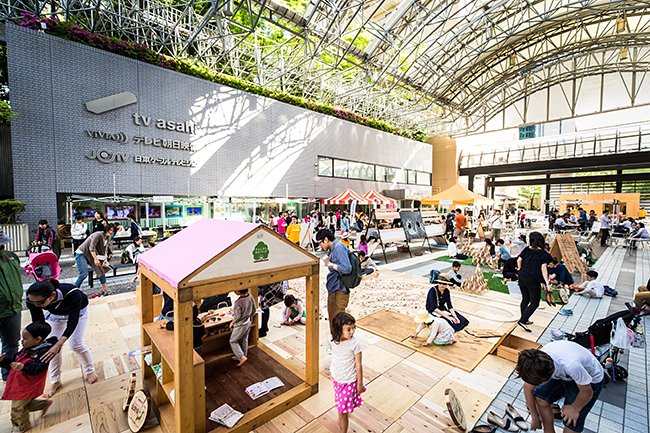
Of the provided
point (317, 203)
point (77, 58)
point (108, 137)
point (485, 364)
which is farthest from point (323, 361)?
point (317, 203)

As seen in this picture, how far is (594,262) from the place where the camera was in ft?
38.3

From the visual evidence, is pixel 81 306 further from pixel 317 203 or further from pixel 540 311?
pixel 317 203

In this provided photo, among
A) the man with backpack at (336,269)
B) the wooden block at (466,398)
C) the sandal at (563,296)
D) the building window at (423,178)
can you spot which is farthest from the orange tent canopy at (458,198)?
the wooden block at (466,398)

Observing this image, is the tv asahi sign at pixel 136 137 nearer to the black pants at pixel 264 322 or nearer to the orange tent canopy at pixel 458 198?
the black pants at pixel 264 322

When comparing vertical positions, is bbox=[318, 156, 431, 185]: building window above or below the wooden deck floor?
above

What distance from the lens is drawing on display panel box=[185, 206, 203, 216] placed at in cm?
1686

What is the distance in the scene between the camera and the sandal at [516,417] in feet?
9.64

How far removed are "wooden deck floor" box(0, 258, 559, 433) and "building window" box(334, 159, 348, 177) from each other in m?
19.3

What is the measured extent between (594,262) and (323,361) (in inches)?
527

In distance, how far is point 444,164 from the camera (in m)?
35.3

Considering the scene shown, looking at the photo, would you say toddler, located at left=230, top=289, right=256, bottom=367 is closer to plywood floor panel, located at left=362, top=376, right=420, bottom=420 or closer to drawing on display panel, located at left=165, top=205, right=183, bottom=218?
plywood floor panel, located at left=362, top=376, right=420, bottom=420

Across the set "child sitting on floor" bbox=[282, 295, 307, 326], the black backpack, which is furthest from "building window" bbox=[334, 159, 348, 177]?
the black backpack

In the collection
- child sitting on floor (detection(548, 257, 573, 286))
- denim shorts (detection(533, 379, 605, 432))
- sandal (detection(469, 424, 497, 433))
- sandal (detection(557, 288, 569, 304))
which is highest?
denim shorts (detection(533, 379, 605, 432))

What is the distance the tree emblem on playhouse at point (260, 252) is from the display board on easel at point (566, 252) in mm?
10682
